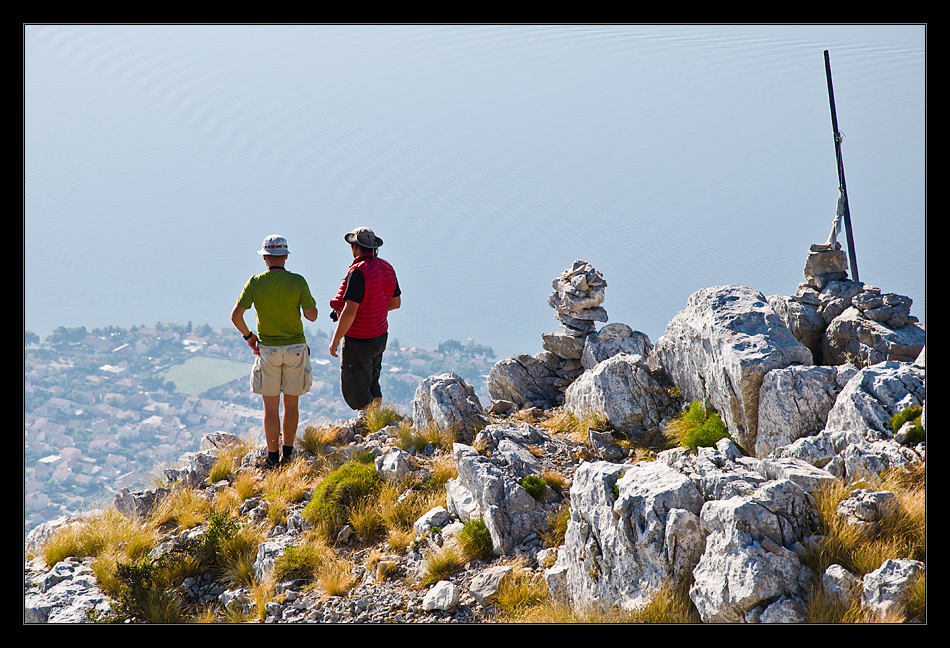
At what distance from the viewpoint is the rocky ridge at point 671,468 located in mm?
6480

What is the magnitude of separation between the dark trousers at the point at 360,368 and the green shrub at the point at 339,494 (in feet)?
7.16

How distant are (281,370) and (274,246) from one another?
2.28 meters

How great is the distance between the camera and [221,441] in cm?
1407

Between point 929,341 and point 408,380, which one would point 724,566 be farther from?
point 408,380

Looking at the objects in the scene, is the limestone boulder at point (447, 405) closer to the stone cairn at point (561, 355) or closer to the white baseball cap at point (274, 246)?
the stone cairn at point (561, 355)

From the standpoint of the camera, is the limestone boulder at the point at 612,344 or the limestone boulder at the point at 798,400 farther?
the limestone boulder at the point at 612,344

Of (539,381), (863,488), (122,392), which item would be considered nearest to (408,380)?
(122,392)

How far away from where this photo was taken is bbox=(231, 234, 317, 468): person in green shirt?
11.1m

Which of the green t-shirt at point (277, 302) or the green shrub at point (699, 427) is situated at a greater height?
the green t-shirt at point (277, 302)

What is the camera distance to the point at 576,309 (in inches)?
625

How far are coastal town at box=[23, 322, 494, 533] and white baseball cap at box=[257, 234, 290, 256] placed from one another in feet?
356

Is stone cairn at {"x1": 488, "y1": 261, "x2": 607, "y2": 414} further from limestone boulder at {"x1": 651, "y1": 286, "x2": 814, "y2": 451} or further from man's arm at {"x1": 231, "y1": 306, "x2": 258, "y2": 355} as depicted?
man's arm at {"x1": 231, "y1": 306, "x2": 258, "y2": 355}

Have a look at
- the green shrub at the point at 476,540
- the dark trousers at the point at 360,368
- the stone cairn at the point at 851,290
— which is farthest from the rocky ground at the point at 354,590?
the stone cairn at the point at 851,290

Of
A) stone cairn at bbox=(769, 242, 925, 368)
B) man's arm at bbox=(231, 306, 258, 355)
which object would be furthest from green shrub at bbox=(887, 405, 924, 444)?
man's arm at bbox=(231, 306, 258, 355)
